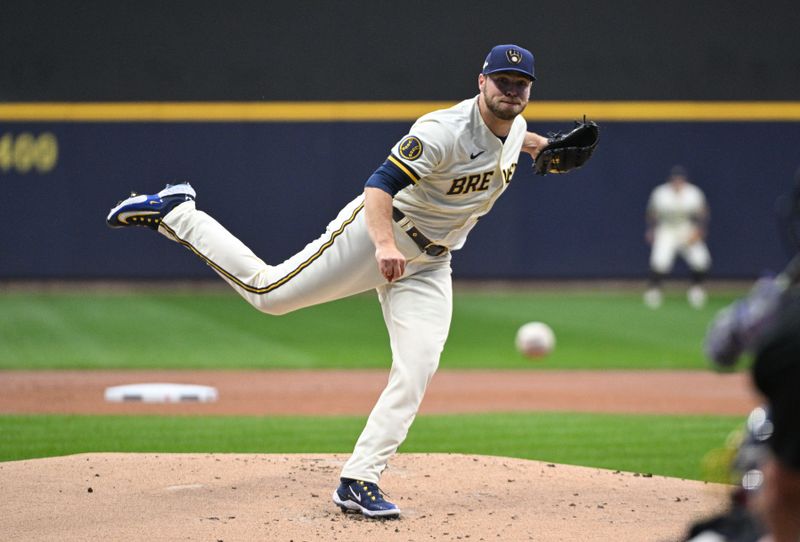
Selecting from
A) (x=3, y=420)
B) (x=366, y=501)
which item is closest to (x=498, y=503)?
(x=366, y=501)

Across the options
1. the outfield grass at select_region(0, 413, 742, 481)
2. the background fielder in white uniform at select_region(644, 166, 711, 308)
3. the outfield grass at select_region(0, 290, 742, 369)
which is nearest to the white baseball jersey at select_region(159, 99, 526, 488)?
the outfield grass at select_region(0, 413, 742, 481)

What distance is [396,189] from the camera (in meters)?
4.73

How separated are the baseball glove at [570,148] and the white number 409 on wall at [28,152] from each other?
15419 millimetres

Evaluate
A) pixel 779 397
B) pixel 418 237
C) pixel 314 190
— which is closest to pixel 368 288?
pixel 418 237

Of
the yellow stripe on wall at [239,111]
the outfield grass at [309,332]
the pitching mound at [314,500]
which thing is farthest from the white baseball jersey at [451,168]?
the yellow stripe on wall at [239,111]

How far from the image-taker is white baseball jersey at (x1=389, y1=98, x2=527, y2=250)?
4805mm

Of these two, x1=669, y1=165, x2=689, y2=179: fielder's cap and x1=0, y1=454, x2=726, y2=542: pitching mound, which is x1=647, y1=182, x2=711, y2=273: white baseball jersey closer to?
x1=669, y1=165, x2=689, y2=179: fielder's cap

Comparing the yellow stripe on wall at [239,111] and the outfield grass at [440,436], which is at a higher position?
the yellow stripe on wall at [239,111]

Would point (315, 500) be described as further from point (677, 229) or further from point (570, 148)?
point (677, 229)

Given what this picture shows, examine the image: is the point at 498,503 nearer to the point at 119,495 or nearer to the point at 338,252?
the point at 338,252

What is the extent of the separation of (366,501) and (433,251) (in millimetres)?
1124
